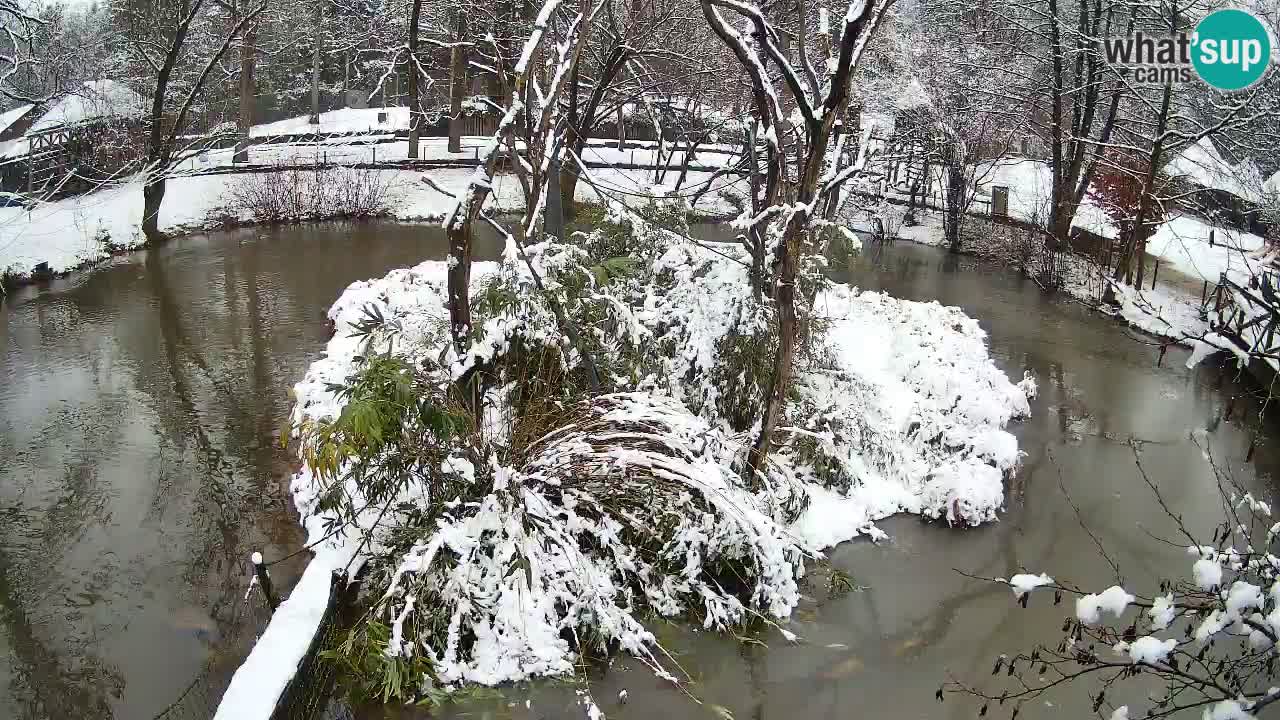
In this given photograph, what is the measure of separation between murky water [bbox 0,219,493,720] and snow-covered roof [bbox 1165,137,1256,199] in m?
14.6

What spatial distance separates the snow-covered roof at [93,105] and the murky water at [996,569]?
56.8 feet

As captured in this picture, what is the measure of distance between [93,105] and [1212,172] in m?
22.8

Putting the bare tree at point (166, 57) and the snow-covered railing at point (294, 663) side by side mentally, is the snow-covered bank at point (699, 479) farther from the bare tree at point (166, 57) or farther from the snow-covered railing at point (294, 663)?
the bare tree at point (166, 57)

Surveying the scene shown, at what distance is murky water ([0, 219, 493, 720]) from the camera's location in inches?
242

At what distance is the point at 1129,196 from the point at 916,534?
36.9ft

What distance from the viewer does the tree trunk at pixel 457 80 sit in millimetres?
22375

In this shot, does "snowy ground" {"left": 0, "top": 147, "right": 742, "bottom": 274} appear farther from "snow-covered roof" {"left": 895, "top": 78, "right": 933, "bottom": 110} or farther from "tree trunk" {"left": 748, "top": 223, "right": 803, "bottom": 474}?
"snow-covered roof" {"left": 895, "top": 78, "right": 933, "bottom": 110}

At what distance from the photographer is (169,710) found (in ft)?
18.5

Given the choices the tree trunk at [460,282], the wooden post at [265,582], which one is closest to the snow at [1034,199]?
the tree trunk at [460,282]

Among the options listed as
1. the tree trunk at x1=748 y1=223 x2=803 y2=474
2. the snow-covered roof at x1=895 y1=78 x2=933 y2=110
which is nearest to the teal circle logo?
the snow-covered roof at x1=895 y1=78 x2=933 y2=110

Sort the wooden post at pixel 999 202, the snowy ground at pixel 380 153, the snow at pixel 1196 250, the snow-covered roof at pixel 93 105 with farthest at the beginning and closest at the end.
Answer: the snowy ground at pixel 380 153
the wooden post at pixel 999 202
the snow-covered roof at pixel 93 105
the snow at pixel 1196 250

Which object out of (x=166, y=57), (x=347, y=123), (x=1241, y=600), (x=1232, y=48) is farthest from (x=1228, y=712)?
(x=347, y=123)

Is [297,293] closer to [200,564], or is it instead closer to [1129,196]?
[200,564]

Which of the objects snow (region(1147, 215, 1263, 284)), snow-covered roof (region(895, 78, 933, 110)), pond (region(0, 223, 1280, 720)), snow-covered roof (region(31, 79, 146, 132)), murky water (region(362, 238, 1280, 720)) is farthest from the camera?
snow-covered roof (region(895, 78, 933, 110))
